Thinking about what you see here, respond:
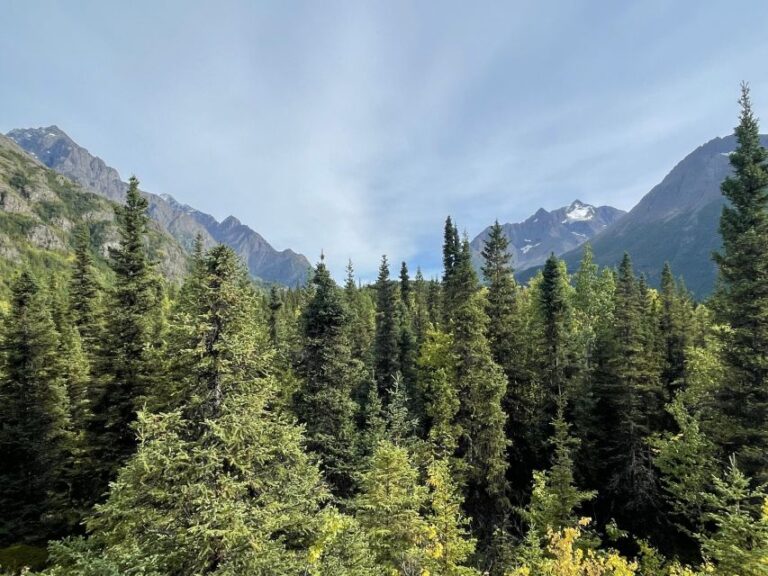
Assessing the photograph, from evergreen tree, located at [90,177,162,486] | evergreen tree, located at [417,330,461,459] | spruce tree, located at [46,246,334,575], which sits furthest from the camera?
evergreen tree, located at [417,330,461,459]

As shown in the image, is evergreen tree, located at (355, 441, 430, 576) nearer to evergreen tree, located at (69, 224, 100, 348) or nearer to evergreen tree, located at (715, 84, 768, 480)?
evergreen tree, located at (715, 84, 768, 480)

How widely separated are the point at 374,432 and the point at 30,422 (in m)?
21.9

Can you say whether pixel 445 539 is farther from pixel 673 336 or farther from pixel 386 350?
pixel 673 336

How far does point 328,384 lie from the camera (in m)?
24.3

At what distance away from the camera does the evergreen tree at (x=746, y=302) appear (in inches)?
724

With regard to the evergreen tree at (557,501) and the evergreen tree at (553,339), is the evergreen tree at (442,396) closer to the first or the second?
the evergreen tree at (557,501)

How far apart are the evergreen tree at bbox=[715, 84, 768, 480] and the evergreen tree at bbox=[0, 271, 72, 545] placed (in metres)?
36.4

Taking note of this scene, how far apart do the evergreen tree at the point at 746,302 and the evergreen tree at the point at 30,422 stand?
36.4 metres

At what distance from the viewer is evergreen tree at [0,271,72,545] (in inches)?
992

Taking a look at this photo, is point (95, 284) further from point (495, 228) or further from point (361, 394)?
point (495, 228)

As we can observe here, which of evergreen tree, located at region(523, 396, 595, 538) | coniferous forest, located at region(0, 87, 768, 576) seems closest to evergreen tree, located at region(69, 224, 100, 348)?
coniferous forest, located at region(0, 87, 768, 576)

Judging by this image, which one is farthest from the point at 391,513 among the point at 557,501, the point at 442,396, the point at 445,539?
the point at 442,396

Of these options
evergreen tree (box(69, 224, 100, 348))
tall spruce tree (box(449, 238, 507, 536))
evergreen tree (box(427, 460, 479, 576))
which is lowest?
evergreen tree (box(427, 460, 479, 576))

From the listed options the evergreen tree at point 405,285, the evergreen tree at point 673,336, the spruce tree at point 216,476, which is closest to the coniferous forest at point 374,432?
the spruce tree at point 216,476
